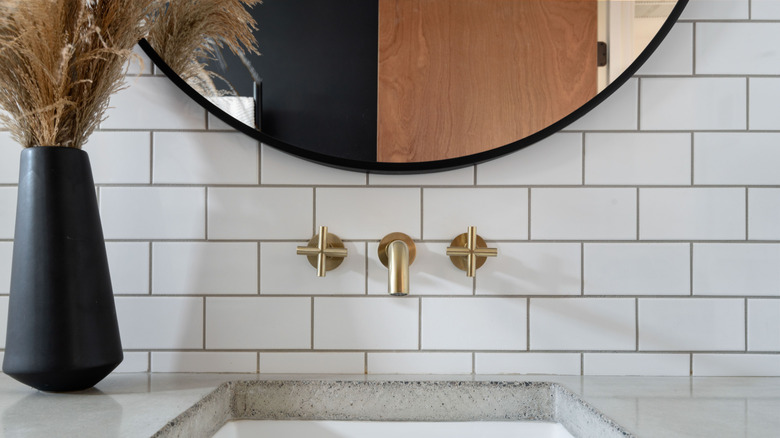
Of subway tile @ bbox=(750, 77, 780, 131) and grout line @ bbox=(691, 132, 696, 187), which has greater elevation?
subway tile @ bbox=(750, 77, 780, 131)

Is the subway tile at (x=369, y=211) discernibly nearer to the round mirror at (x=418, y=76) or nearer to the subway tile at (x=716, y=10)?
the round mirror at (x=418, y=76)

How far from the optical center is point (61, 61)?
2.38ft

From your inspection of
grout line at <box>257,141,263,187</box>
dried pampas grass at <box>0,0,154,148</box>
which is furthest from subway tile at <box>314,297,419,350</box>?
dried pampas grass at <box>0,0,154,148</box>

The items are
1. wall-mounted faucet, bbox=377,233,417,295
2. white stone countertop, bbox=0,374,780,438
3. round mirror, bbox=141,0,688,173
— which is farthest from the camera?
round mirror, bbox=141,0,688,173

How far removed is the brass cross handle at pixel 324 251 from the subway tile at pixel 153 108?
0.28 m

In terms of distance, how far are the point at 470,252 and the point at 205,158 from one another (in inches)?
18.3

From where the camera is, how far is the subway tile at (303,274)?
940 millimetres

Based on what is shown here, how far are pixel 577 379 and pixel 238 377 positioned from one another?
54cm

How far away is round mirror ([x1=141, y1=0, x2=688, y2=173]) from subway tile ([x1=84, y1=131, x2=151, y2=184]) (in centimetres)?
12

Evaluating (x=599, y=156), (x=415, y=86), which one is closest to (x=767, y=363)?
(x=599, y=156)

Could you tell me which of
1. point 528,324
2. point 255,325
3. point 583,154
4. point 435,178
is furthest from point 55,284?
point 583,154

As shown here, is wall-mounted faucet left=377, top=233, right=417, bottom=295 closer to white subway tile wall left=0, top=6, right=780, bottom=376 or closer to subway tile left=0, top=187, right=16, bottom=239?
white subway tile wall left=0, top=6, right=780, bottom=376

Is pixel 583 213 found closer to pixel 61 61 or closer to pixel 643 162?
pixel 643 162

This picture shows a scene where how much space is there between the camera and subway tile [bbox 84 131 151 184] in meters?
0.94
